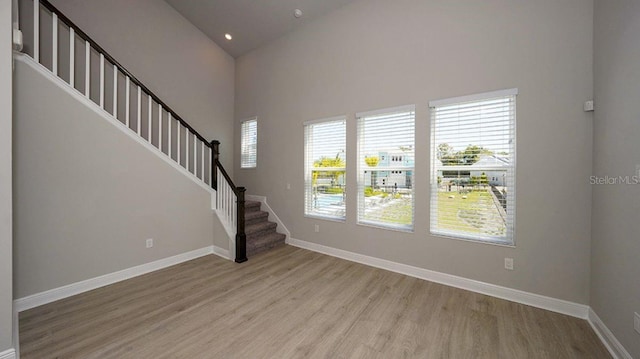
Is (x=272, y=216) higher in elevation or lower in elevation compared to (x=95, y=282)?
higher

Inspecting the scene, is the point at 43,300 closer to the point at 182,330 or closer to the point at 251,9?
the point at 182,330

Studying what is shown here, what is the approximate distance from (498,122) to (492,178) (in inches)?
25.0

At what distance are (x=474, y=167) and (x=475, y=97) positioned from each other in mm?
816

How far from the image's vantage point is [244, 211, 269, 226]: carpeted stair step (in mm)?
4398

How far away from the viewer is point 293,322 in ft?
7.16

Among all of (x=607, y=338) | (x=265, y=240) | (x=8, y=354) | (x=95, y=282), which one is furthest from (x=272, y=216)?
(x=607, y=338)

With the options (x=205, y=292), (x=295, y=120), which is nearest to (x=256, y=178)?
(x=295, y=120)

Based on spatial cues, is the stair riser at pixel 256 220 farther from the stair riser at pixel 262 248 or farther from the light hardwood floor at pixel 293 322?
the light hardwood floor at pixel 293 322

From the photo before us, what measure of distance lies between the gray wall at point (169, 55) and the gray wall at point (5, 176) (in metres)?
2.51

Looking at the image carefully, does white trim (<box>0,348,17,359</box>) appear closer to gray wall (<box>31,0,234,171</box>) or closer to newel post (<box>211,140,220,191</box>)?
newel post (<box>211,140,220,191</box>)

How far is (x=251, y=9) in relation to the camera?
165 inches

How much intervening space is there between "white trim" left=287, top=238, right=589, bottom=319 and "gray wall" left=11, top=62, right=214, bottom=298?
2798mm

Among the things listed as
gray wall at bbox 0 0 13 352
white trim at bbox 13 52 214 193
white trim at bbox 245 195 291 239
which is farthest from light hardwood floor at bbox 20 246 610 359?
white trim at bbox 13 52 214 193

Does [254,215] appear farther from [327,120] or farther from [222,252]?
[327,120]
